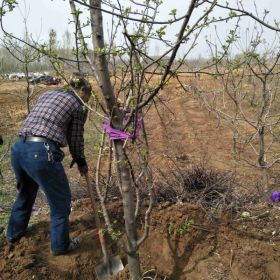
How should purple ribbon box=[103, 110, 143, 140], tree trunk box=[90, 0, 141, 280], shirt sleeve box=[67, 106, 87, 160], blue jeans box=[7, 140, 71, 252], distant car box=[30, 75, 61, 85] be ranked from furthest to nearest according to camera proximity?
shirt sleeve box=[67, 106, 87, 160], blue jeans box=[7, 140, 71, 252], distant car box=[30, 75, 61, 85], purple ribbon box=[103, 110, 143, 140], tree trunk box=[90, 0, 141, 280]

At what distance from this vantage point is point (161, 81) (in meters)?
1.95

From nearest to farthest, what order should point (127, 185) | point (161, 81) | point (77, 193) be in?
point (161, 81) < point (127, 185) < point (77, 193)

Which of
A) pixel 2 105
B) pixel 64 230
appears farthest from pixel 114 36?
pixel 2 105

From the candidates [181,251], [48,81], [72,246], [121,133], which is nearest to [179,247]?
[181,251]

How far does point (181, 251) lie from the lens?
3367 millimetres

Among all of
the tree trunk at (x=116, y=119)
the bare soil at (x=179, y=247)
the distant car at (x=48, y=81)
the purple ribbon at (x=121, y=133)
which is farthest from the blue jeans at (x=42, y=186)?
the purple ribbon at (x=121, y=133)

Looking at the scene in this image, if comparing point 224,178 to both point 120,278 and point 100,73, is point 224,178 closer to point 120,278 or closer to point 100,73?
point 120,278

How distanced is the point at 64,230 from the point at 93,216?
2.03 feet

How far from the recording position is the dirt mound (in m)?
3.13

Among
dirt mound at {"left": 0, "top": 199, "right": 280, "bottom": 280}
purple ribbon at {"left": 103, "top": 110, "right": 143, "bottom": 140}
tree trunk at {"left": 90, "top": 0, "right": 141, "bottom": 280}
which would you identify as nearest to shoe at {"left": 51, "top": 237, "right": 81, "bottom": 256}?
dirt mound at {"left": 0, "top": 199, "right": 280, "bottom": 280}

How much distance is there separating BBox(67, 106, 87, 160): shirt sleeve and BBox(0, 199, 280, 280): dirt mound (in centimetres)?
77

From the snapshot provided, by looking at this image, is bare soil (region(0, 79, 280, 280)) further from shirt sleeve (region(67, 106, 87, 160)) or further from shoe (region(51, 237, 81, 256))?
shirt sleeve (region(67, 106, 87, 160))

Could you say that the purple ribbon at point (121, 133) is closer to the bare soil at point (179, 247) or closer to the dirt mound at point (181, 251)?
the bare soil at point (179, 247)

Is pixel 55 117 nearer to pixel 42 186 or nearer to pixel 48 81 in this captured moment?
pixel 42 186
